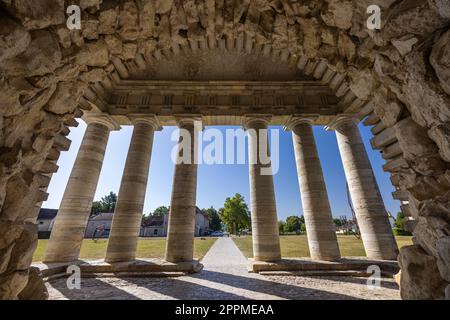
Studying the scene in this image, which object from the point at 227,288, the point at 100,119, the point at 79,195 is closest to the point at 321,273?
the point at 227,288

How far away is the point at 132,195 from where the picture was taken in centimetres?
1270

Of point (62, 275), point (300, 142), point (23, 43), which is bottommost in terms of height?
point (62, 275)

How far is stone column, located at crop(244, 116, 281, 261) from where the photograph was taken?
463 inches

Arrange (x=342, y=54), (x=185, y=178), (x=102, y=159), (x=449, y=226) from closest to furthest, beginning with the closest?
1. (x=449, y=226)
2. (x=342, y=54)
3. (x=185, y=178)
4. (x=102, y=159)

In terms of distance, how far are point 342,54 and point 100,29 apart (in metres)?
5.33

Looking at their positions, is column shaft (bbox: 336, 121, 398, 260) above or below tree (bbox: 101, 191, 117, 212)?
below

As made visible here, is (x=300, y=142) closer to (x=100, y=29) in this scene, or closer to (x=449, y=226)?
(x=449, y=226)

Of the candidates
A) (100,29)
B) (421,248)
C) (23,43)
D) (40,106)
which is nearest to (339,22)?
(421,248)

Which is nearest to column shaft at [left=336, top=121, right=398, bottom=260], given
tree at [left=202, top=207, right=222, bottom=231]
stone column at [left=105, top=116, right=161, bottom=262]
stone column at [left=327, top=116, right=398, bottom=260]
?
stone column at [left=327, top=116, right=398, bottom=260]

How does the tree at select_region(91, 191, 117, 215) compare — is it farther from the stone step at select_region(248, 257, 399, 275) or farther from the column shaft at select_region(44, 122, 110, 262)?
the stone step at select_region(248, 257, 399, 275)

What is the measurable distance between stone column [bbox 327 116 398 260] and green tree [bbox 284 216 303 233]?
305 ft

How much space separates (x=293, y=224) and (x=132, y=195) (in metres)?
107

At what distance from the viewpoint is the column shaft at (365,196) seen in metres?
11.9

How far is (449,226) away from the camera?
8.10 ft
